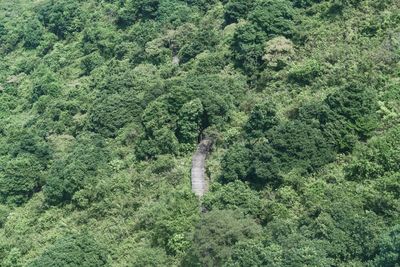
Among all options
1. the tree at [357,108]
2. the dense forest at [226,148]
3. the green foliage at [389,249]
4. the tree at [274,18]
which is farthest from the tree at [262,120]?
the green foliage at [389,249]

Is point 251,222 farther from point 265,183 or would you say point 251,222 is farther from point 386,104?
point 386,104

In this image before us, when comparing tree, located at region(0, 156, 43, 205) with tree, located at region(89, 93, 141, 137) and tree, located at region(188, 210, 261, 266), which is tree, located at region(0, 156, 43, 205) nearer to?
tree, located at region(89, 93, 141, 137)

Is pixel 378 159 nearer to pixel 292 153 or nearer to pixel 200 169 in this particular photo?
pixel 292 153

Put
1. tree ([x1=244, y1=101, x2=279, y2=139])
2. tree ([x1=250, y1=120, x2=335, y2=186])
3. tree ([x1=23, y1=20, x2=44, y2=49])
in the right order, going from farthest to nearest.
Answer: tree ([x1=23, y1=20, x2=44, y2=49]) < tree ([x1=244, y1=101, x2=279, y2=139]) < tree ([x1=250, y1=120, x2=335, y2=186])

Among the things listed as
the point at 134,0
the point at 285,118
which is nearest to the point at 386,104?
the point at 285,118

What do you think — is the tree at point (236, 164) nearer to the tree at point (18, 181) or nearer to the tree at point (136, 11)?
the tree at point (18, 181)

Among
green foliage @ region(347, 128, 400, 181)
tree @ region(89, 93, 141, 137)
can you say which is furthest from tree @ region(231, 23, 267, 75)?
green foliage @ region(347, 128, 400, 181)

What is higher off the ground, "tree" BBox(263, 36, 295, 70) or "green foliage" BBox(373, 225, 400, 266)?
"green foliage" BBox(373, 225, 400, 266)
